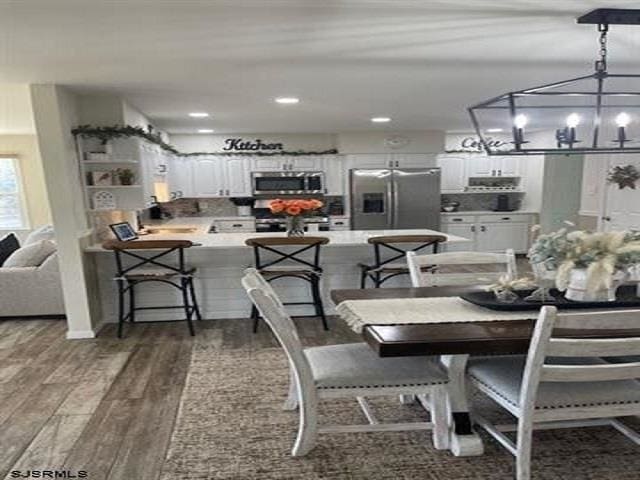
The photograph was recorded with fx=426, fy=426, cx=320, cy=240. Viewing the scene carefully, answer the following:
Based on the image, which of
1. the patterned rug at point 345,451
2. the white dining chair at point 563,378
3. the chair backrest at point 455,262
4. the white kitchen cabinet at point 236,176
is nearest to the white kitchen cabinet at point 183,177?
the white kitchen cabinet at point 236,176

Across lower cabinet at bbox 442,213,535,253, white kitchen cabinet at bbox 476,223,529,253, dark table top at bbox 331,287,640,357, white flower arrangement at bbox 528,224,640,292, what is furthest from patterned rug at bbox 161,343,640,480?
white kitchen cabinet at bbox 476,223,529,253

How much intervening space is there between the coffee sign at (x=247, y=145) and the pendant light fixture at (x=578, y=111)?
10.2ft

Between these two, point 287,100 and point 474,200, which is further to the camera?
point 474,200

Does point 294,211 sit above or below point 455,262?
above

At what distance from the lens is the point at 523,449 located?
176 centimetres

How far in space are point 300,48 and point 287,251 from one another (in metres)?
2.08

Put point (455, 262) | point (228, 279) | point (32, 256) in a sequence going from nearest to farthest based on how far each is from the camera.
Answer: point (455, 262)
point (228, 279)
point (32, 256)

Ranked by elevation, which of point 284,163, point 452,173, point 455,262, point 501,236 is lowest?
point 501,236

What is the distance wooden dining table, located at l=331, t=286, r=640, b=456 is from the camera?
170 centimetres

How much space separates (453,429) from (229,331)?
230 cm

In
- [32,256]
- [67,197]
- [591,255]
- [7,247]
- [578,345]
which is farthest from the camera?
[7,247]

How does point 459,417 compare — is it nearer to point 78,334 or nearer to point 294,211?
point 294,211

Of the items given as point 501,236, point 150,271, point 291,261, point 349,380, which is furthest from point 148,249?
point 501,236

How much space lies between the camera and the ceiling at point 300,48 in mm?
1854
